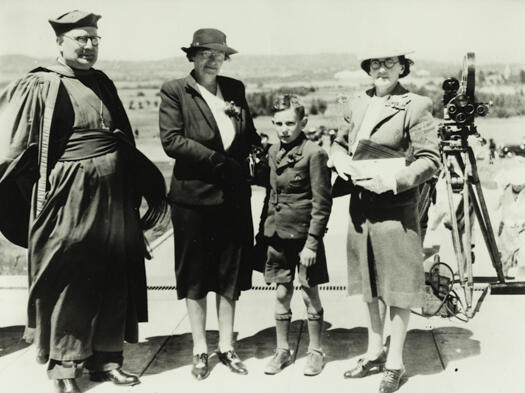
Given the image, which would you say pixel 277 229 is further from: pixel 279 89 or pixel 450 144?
pixel 279 89

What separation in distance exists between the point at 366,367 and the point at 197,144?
1644 millimetres

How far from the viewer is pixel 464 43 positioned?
831cm

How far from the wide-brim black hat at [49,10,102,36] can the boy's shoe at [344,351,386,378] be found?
250 cm

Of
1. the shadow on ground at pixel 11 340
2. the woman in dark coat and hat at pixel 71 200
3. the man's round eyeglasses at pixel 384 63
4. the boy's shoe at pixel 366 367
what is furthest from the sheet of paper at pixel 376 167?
the shadow on ground at pixel 11 340

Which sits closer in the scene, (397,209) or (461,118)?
(397,209)

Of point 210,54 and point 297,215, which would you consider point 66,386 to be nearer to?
point 297,215

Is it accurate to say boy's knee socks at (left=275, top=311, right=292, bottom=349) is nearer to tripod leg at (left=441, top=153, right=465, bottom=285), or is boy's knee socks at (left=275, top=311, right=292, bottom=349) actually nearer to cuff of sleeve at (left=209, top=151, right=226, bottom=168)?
cuff of sleeve at (left=209, top=151, right=226, bottom=168)

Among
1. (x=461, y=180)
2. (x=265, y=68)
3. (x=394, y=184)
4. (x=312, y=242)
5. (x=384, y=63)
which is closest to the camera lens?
(x=394, y=184)

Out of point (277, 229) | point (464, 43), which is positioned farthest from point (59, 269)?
point (464, 43)

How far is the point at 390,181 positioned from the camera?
11.8ft

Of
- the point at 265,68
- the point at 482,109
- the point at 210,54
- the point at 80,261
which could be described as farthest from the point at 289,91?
the point at 80,261

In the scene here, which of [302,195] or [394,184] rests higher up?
[394,184]

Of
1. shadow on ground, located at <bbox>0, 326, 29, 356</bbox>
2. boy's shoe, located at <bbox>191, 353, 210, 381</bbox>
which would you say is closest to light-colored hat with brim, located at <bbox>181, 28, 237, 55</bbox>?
boy's shoe, located at <bbox>191, 353, 210, 381</bbox>

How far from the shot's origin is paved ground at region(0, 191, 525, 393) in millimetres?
3814
